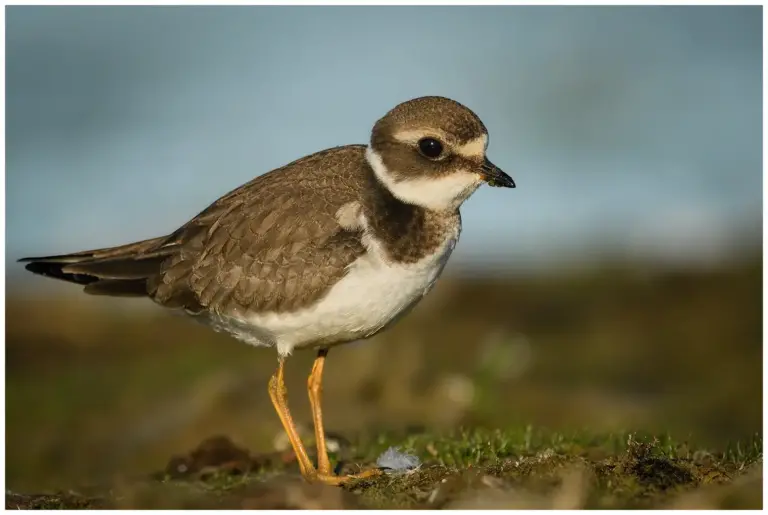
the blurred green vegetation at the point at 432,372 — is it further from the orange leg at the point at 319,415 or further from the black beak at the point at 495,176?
the black beak at the point at 495,176

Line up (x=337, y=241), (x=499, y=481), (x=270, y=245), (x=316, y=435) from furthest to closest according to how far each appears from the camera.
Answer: (x=316, y=435), (x=270, y=245), (x=337, y=241), (x=499, y=481)

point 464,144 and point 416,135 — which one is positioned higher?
point 416,135

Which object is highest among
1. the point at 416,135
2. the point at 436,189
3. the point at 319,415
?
the point at 416,135

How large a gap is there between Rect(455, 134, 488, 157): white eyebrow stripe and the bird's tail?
96.5 inches

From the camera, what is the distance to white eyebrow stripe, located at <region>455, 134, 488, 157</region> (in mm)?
6785

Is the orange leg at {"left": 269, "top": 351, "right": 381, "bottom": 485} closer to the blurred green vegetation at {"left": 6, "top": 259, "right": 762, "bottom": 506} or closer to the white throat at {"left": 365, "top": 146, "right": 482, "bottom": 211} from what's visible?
the blurred green vegetation at {"left": 6, "top": 259, "right": 762, "bottom": 506}

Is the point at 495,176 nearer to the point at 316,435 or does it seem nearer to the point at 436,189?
the point at 436,189

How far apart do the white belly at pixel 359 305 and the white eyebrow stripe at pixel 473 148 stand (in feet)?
1.95

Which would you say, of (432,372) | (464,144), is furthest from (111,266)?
(432,372)

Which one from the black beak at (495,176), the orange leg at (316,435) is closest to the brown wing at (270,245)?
the orange leg at (316,435)

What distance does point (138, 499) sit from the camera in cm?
689

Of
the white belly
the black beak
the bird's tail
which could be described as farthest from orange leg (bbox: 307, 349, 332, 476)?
the black beak

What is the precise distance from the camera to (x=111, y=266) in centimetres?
775

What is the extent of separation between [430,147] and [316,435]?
2.36m
